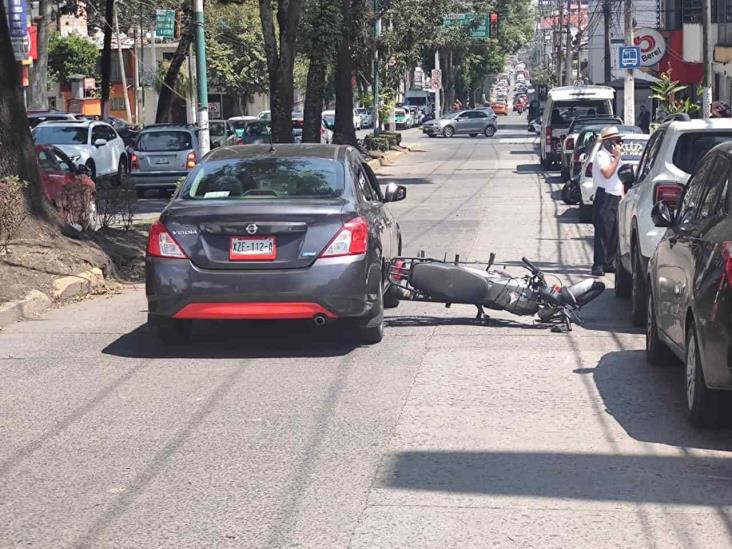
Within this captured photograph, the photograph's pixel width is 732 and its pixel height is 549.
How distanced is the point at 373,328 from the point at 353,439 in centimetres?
283

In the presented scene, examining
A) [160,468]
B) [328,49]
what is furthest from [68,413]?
[328,49]

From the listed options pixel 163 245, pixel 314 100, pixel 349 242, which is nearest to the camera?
pixel 349 242

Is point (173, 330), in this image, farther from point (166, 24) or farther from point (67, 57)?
point (67, 57)

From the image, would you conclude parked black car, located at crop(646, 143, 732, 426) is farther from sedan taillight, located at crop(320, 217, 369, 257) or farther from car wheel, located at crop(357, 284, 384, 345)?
sedan taillight, located at crop(320, 217, 369, 257)

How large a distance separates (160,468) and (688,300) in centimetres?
324

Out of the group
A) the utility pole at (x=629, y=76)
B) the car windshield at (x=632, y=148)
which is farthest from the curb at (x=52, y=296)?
the utility pole at (x=629, y=76)

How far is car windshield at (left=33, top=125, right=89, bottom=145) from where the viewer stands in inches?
1169

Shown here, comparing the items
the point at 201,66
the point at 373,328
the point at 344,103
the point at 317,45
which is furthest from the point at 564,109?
the point at 373,328

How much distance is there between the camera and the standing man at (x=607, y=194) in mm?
14188

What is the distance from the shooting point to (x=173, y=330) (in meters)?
10.0

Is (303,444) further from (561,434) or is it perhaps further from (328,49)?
(328,49)

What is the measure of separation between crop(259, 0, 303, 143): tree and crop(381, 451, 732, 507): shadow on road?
61.5ft

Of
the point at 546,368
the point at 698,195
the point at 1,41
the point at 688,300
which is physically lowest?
the point at 546,368

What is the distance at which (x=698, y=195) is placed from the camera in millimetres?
8625
